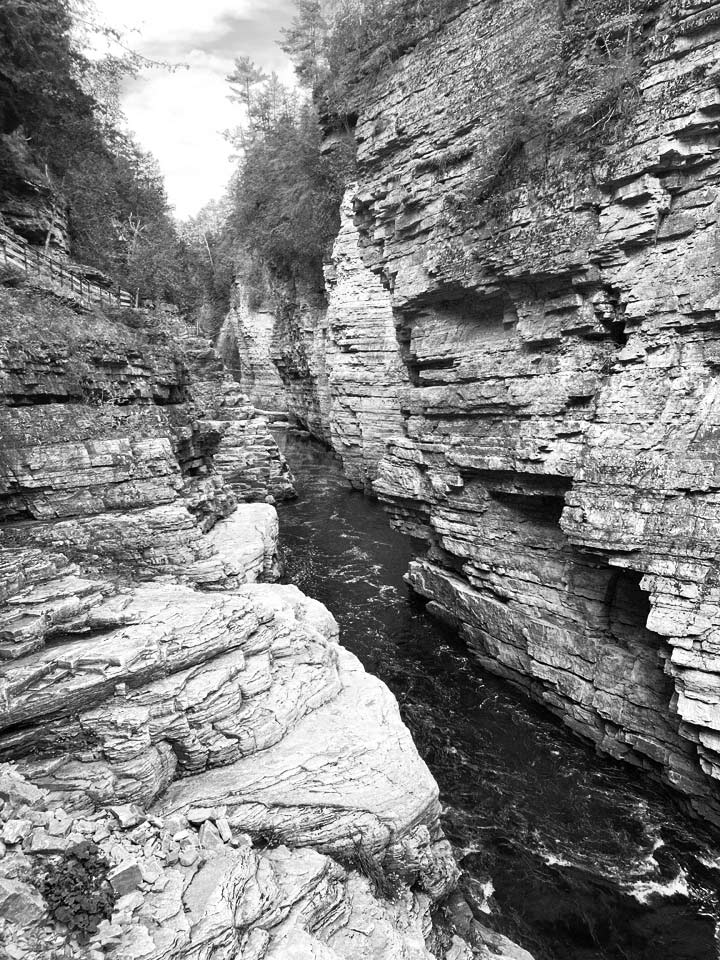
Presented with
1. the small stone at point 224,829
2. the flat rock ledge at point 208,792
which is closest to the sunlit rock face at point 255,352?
the flat rock ledge at point 208,792

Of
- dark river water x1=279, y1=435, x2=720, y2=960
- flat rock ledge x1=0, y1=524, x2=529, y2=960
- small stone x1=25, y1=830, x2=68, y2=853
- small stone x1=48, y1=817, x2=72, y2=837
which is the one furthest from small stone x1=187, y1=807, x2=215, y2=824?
dark river water x1=279, y1=435, x2=720, y2=960

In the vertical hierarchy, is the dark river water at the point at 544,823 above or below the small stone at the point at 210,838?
below

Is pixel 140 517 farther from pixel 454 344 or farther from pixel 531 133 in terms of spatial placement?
pixel 531 133

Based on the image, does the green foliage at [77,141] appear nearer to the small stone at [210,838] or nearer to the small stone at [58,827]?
the small stone at [58,827]

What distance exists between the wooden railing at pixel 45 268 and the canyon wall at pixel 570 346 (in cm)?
1027

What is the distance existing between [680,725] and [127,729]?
9.85 metres

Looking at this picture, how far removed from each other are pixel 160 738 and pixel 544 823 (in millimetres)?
7496

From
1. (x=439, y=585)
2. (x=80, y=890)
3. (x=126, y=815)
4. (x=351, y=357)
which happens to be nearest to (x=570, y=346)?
(x=439, y=585)

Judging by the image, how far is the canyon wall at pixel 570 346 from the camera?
34.2 feet

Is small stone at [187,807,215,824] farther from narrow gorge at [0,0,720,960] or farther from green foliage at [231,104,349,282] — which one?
green foliage at [231,104,349,282]

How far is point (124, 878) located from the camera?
5.41 m

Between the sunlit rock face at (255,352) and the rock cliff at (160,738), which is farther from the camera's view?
the sunlit rock face at (255,352)

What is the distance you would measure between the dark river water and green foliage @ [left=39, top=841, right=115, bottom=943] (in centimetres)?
627

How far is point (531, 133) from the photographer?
521 inches
